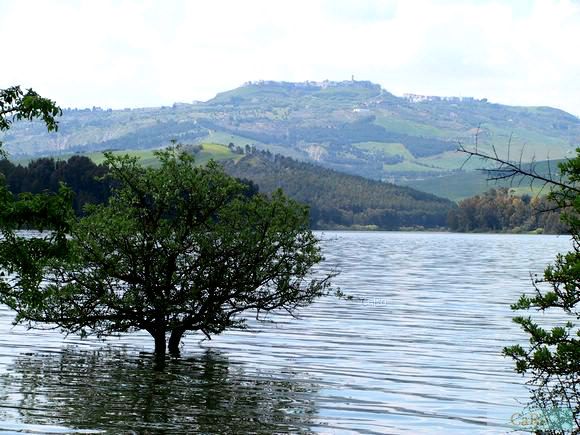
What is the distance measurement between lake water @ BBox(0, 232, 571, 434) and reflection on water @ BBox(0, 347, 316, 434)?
1.9 inches

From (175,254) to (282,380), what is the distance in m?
6.02

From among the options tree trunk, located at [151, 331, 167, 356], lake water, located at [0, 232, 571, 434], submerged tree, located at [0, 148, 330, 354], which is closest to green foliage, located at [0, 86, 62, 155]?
lake water, located at [0, 232, 571, 434]

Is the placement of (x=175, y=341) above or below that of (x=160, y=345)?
above

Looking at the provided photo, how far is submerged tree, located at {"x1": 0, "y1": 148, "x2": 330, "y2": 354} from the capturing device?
1394 inches

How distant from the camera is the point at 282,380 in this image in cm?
3472

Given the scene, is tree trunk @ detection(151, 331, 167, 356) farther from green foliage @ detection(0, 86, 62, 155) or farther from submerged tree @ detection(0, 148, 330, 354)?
green foliage @ detection(0, 86, 62, 155)

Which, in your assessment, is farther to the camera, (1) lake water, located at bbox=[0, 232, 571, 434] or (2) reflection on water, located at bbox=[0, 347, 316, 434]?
(1) lake water, located at bbox=[0, 232, 571, 434]

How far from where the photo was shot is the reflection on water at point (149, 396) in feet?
86.0

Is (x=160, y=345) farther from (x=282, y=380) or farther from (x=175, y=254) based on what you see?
(x=282, y=380)

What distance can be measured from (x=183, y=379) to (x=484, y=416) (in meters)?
10.3

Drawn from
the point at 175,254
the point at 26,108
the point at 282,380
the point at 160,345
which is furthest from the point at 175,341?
the point at 26,108

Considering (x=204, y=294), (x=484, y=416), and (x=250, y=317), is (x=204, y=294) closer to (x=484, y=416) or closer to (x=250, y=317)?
(x=484, y=416)

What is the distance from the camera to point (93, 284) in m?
35.5

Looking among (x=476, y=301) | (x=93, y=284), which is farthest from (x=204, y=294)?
(x=476, y=301)
